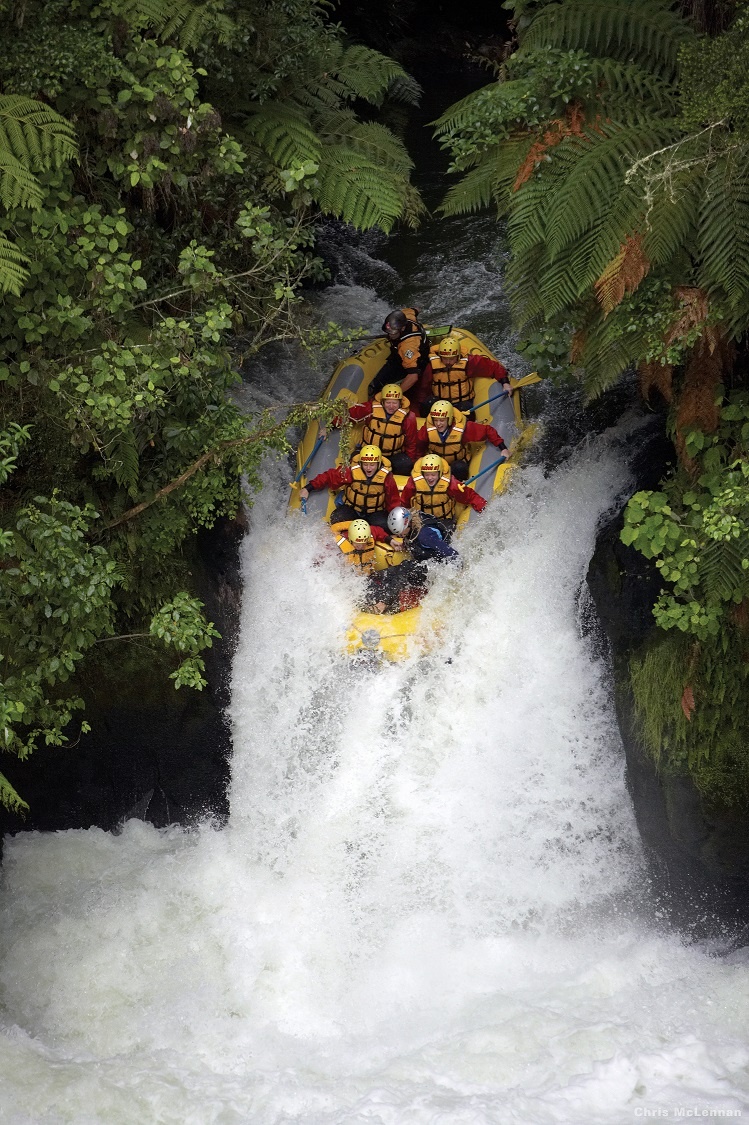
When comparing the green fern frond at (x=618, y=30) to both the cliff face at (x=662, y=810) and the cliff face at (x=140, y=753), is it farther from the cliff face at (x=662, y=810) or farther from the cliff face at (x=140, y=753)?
the cliff face at (x=140, y=753)

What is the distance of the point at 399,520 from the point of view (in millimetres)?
7324

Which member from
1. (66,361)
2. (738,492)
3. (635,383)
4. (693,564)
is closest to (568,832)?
(693,564)

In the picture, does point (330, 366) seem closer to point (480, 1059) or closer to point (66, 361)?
point (66, 361)

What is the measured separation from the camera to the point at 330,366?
930cm

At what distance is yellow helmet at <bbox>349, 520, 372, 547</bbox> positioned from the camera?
722 cm

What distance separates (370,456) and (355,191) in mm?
1738

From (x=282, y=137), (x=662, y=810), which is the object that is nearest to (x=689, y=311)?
(x=662, y=810)

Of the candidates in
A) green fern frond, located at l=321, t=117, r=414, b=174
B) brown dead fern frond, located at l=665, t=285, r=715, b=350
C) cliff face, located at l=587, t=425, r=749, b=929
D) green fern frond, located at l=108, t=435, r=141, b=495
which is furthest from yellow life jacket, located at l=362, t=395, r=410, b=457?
brown dead fern frond, located at l=665, t=285, r=715, b=350

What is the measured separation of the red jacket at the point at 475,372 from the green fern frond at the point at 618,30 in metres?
2.94

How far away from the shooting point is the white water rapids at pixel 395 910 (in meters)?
5.63

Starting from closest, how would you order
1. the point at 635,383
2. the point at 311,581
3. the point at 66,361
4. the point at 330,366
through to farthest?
the point at 66,361 < the point at 311,581 < the point at 635,383 < the point at 330,366

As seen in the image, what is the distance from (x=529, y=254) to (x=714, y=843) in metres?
3.42

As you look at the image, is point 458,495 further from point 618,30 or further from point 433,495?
point 618,30

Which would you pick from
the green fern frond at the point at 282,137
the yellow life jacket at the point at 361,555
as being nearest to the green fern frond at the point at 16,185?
the green fern frond at the point at 282,137
